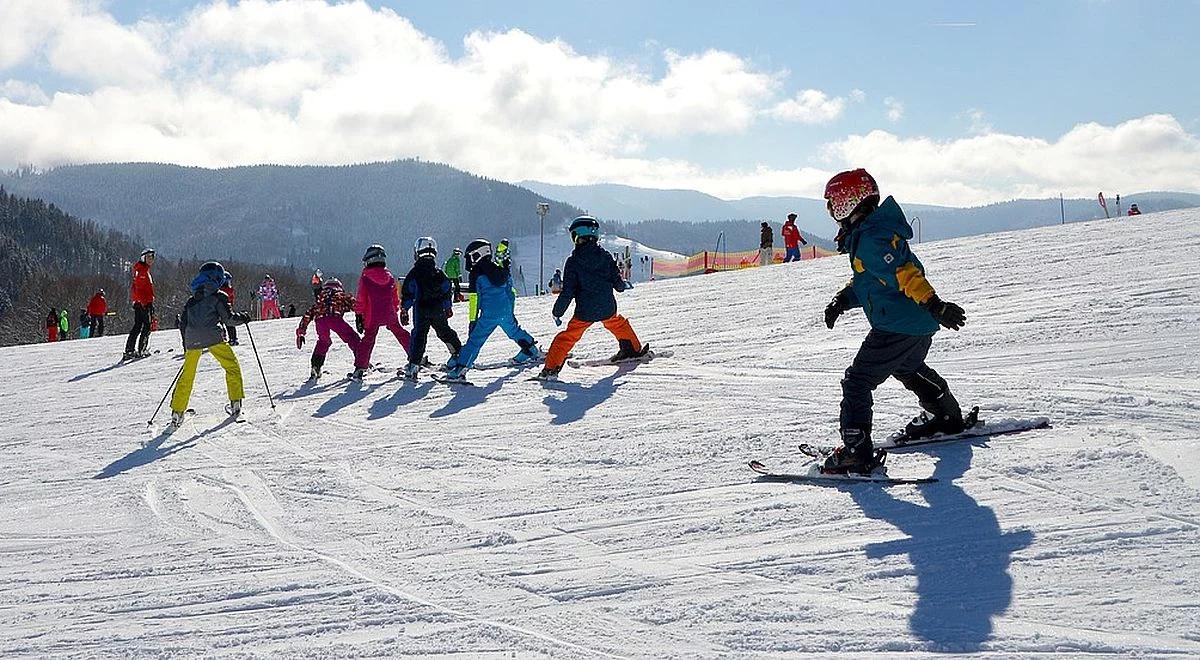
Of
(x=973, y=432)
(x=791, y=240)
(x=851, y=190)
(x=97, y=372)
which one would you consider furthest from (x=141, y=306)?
(x=791, y=240)

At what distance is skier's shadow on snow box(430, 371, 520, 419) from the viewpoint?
299 inches

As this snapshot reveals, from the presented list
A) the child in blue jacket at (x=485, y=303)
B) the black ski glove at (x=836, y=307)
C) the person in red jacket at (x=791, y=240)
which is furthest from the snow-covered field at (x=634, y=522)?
the person in red jacket at (x=791, y=240)

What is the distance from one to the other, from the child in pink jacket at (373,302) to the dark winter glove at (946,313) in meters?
6.92

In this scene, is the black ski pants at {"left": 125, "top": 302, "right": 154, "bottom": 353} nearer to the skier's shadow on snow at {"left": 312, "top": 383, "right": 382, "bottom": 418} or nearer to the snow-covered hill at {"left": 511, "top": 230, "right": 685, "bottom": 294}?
the skier's shadow on snow at {"left": 312, "top": 383, "right": 382, "bottom": 418}

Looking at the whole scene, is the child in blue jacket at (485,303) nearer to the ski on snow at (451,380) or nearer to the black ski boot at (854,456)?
the ski on snow at (451,380)

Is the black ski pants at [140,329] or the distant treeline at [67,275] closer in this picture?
the black ski pants at [140,329]

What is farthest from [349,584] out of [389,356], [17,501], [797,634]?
[389,356]

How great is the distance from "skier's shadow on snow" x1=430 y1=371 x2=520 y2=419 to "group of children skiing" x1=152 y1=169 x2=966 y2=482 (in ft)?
1.36

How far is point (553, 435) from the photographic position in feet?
20.4

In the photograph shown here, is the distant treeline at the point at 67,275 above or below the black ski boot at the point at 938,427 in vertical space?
above

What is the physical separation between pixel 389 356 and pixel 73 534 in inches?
293

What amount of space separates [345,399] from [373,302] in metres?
1.62

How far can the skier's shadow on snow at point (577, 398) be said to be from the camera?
6.95m

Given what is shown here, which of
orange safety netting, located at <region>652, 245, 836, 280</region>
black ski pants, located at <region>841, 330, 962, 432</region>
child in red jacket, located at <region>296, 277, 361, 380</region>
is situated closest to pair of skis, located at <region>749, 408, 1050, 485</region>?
black ski pants, located at <region>841, 330, 962, 432</region>
